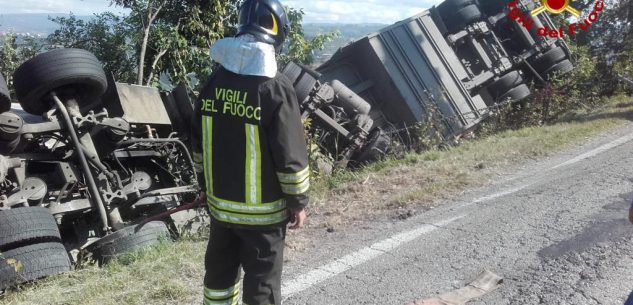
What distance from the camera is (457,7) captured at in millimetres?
9148

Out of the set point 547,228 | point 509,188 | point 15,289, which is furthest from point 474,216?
point 15,289

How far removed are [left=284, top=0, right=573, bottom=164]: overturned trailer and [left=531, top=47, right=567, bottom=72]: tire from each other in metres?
0.02

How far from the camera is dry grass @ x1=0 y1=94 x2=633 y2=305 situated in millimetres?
3422

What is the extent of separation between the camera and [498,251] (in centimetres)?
365

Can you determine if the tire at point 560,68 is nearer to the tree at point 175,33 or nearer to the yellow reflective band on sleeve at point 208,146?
the tree at point 175,33

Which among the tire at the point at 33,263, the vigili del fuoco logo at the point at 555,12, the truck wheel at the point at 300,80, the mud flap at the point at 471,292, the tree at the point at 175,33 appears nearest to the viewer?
the mud flap at the point at 471,292

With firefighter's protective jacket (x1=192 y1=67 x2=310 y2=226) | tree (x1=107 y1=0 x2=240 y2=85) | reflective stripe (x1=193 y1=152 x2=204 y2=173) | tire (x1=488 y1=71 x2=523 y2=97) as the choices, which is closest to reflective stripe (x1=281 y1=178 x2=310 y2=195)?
firefighter's protective jacket (x1=192 y1=67 x2=310 y2=226)

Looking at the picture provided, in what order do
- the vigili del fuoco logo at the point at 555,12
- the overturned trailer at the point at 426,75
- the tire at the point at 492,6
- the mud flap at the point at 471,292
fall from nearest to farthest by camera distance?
the mud flap at the point at 471,292 < the overturned trailer at the point at 426,75 < the vigili del fuoco logo at the point at 555,12 < the tire at the point at 492,6

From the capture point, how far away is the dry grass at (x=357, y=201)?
3.42 meters

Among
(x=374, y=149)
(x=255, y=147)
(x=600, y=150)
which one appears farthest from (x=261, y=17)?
(x=600, y=150)

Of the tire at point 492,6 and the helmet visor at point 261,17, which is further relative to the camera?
the tire at point 492,6

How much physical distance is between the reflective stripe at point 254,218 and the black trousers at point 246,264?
4cm

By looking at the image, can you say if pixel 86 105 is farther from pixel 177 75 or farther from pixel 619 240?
pixel 619 240

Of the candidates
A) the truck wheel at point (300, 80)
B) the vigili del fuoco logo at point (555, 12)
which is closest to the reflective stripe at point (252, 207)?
the truck wheel at point (300, 80)
